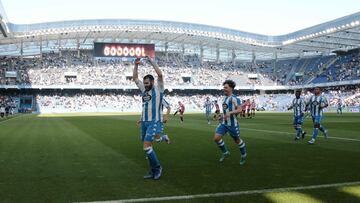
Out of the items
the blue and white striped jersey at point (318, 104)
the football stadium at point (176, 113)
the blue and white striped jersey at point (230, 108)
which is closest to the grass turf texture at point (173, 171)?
the football stadium at point (176, 113)

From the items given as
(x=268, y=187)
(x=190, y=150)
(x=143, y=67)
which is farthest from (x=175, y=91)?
(x=268, y=187)

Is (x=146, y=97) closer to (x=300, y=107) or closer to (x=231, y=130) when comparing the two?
(x=231, y=130)

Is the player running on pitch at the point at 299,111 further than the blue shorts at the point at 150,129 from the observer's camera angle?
Yes

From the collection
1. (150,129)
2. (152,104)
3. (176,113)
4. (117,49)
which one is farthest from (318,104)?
(117,49)

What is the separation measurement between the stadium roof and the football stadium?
0.30 meters

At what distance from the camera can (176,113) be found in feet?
129

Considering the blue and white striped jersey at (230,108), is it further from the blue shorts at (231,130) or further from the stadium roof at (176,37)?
the stadium roof at (176,37)

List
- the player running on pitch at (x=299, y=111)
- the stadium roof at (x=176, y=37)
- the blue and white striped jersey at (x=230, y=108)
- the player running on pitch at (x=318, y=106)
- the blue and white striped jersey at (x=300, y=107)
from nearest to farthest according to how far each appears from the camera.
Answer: the blue and white striped jersey at (x=230, y=108)
the player running on pitch at (x=318, y=106)
the player running on pitch at (x=299, y=111)
the blue and white striped jersey at (x=300, y=107)
the stadium roof at (x=176, y=37)

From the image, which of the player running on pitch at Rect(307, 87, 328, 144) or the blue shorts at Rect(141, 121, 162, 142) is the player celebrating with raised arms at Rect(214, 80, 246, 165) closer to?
the blue shorts at Rect(141, 121, 162, 142)

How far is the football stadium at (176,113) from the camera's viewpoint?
7941 millimetres

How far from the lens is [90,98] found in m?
80.3

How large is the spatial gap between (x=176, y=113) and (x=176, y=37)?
3881 cm

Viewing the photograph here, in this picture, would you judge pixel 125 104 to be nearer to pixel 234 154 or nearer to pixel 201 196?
pixel 234 154

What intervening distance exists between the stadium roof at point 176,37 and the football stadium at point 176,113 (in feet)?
0.97
